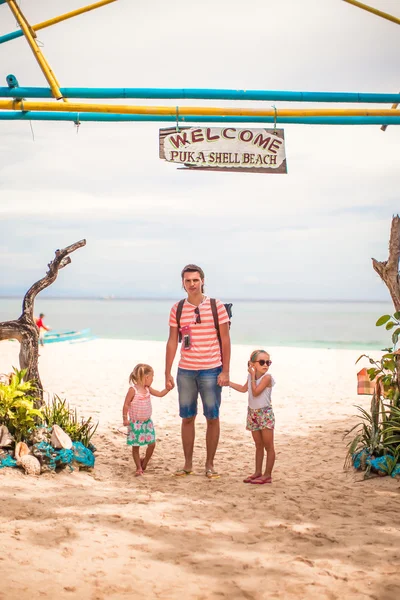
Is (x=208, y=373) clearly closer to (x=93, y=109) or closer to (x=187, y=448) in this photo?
(x=187, y=448)

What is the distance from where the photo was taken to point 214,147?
5617 mm

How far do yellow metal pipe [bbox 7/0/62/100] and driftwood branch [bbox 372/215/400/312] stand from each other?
354 centimetres

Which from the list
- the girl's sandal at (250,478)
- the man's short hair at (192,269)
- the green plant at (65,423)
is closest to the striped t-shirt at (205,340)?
the man's short hair at (192,269)

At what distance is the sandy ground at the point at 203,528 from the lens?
347 centimetres

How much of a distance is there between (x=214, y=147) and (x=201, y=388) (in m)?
2.20

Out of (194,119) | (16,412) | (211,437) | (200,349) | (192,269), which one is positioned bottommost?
(211,437)

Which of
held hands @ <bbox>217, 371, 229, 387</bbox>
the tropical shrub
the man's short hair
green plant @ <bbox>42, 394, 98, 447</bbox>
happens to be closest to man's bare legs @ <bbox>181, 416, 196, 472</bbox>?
held hands @ <bbox>217, 371, 229, 387</bbox>

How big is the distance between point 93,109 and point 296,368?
472 inches

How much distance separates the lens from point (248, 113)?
5.92m

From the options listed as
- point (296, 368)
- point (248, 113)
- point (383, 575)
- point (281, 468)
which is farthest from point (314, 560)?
point (296, 368)

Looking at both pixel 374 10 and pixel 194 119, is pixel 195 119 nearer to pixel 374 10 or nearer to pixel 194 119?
pixel 194 119

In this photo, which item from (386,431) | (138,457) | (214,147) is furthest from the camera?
(138,457)

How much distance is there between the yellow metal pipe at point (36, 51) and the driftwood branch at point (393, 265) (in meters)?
3.54

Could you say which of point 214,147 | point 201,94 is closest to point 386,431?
point 214,147
